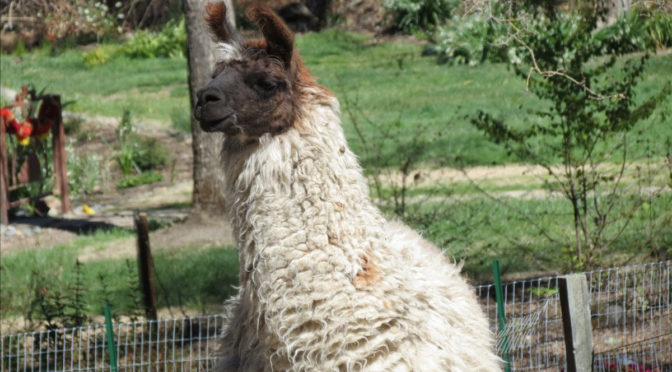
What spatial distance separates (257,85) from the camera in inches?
136

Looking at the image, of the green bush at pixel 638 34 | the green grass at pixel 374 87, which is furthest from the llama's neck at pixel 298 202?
the green grass at pixel 374 87

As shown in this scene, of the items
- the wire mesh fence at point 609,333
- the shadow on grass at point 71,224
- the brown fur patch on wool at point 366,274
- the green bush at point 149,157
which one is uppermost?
the brown fur patch on wool at point 366,274

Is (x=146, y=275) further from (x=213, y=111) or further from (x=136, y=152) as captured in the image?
(x=136, y=152)

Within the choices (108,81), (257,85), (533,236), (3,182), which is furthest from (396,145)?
(257,85)

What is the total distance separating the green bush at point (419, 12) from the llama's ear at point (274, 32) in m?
19.9

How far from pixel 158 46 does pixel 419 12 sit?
24.8 feet

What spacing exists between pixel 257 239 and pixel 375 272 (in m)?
0.45

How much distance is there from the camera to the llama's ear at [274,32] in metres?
3.33

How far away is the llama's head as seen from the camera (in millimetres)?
3375

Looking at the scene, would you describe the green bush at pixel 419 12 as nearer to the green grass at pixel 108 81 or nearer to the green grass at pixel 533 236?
the green grass at pixel 108 81

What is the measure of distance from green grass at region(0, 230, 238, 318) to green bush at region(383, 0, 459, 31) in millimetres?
14173

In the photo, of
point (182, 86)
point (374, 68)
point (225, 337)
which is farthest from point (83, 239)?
point (374, 68)

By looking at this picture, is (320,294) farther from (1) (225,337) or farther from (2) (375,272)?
(1) (225,337)

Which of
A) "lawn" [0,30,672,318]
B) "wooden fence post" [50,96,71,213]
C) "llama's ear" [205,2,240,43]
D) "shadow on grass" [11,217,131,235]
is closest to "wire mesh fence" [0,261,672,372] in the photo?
"lawn" [0,30,672,318]
